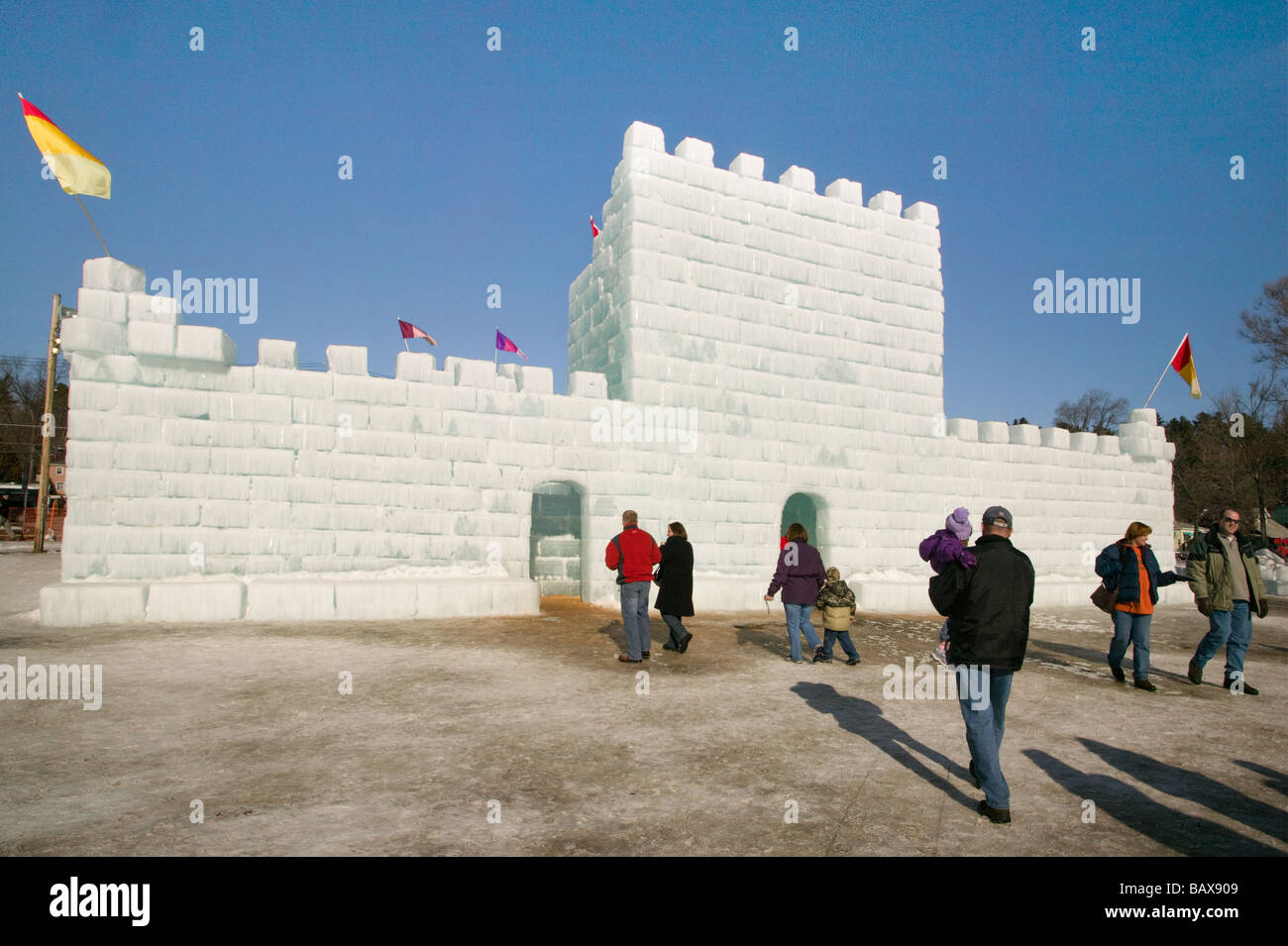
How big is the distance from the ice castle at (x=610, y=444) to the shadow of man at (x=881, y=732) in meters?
6.04

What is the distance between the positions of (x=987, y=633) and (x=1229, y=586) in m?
5.38

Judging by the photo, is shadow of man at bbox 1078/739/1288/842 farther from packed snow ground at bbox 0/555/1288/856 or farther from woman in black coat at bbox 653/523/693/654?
woman in black coat at bbox 653/523/693/654

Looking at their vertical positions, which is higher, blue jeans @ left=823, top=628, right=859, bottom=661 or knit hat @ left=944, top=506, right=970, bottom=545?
knit hat @ left=944, top=506, right=970, bottom=545

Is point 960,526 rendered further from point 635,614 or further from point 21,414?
point 21,414

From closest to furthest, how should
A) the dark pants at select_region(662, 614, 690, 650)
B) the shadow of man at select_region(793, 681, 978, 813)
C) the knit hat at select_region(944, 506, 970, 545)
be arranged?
the knit hat at select_region(944, 506, 970, 545) < the shadow of man at select_region(793, 681, 978, 813) < the dark pants at select_region(662, 614, 690, 650)

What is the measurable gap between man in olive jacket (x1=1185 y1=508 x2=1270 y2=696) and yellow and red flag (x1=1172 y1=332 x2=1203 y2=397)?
11.7 metres

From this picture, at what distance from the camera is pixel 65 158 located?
1037 cm

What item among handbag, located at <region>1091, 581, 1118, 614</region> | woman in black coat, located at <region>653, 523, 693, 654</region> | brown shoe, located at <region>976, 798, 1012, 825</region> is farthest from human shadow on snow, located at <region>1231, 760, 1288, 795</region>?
woman in black coat, located at <region>653, 523, 693, 654</region>

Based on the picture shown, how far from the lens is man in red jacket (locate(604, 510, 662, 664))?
27.3 ft

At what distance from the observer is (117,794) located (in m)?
4.08

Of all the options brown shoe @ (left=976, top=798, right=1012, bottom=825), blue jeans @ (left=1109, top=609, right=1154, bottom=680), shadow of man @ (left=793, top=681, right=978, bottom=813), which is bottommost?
shadow of man @ (left=793, top=681, right=978, bottom=813)

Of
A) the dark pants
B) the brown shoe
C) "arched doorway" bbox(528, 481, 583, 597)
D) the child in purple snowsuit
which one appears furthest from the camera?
"arched doorway" bbox(528, 481, 583, 597)
